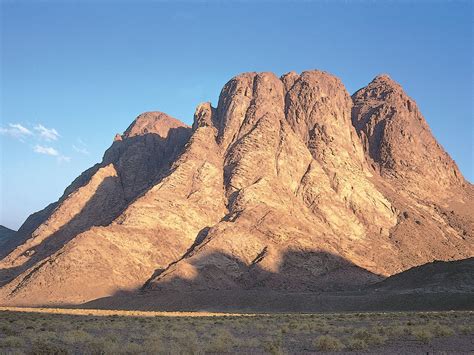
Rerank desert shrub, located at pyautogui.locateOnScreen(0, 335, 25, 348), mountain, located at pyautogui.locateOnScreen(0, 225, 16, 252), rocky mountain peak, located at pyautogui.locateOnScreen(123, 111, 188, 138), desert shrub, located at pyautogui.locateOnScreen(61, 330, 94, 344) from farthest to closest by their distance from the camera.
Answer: rocky mountain peak, located at pyautogui.locateOnScreen(123, 111, 188, 138)
mountain, located at pyautogui.locateOnScreen(0, 225, 16, 252)
desert shrub, located at pyautogui.locateOnScreen(61, 330, 94, 344)
desert shrub, located at pyautogui.locateOnScreen(0, 335, 25, 348)

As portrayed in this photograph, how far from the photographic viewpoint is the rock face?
84.0 m

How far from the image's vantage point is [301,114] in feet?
427

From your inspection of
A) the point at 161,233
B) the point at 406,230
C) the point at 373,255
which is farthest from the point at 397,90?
the point at 161,233

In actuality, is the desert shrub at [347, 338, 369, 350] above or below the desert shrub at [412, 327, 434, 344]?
below

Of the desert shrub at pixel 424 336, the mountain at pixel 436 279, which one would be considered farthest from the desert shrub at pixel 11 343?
the mountain at pixel 436 279

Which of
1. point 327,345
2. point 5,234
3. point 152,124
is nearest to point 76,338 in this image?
point 327,345

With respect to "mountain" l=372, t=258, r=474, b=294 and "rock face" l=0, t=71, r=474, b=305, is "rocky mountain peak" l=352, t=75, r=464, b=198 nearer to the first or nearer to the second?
"rock face" l=0, t=71, r=474, b=305

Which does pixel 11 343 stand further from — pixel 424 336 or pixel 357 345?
pixel 424 336

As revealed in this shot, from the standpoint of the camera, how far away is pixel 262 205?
332 ft

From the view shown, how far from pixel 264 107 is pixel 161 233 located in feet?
159

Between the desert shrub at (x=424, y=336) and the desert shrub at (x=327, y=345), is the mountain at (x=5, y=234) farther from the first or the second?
the desert shrub at (x=424, y=336)

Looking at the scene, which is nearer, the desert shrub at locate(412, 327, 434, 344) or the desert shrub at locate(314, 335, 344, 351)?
the desert shrub at locate(314, 335, 344, 351)

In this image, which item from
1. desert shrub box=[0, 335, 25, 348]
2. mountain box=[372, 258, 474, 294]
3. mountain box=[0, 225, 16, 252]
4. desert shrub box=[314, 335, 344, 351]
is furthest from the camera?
mountain box=[0, 225, 16, 252]

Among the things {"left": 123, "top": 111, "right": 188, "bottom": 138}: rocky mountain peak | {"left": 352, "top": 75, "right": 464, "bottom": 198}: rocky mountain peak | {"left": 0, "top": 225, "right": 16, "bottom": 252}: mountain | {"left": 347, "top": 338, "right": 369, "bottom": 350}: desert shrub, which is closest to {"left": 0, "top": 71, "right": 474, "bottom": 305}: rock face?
{"left": 352, "top": 75, "right": 464, "bottom": 198}: rocky mountain peak
